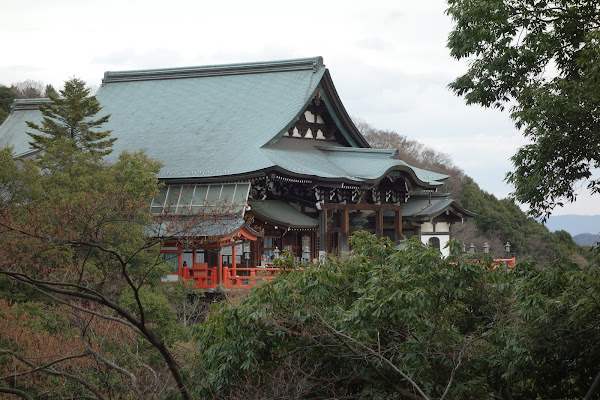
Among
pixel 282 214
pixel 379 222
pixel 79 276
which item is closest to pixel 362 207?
pixel 379 222

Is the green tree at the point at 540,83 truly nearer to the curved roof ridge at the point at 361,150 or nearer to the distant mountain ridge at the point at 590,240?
the distant mountain ridge at the point at 590,240

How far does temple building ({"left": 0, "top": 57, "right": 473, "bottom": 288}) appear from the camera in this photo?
80.7ft

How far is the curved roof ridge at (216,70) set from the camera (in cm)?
2907

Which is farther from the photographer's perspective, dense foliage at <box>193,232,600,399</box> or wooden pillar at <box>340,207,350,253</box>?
wooden pillar at <box>340,207,350,253</box>

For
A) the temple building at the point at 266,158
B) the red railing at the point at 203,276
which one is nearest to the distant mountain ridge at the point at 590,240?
the temple building at the point at 266,158

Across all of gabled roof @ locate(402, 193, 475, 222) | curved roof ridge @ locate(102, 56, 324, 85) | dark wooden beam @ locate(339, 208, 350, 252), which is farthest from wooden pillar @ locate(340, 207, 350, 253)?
curved roof ridge @ locate(102, 56, 324, 85)

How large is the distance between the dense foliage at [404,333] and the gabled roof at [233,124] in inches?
544

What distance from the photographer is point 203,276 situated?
2191 cm

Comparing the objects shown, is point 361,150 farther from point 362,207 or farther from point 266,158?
point 266,158

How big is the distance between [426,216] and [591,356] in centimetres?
1978

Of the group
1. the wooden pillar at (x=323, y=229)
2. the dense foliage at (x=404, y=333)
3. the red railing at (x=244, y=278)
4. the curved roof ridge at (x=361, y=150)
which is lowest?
the dense foliage at (x=404, y=333)

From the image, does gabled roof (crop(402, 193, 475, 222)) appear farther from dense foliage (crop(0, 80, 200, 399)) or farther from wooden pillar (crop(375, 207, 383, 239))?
dense foliage (crop(0, 80, 200, 399))

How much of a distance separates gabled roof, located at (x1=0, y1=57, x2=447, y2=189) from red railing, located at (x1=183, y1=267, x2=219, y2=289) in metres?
3.45

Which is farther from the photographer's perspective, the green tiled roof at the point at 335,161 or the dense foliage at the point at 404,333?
the green tiled roof at the point at 335,161
